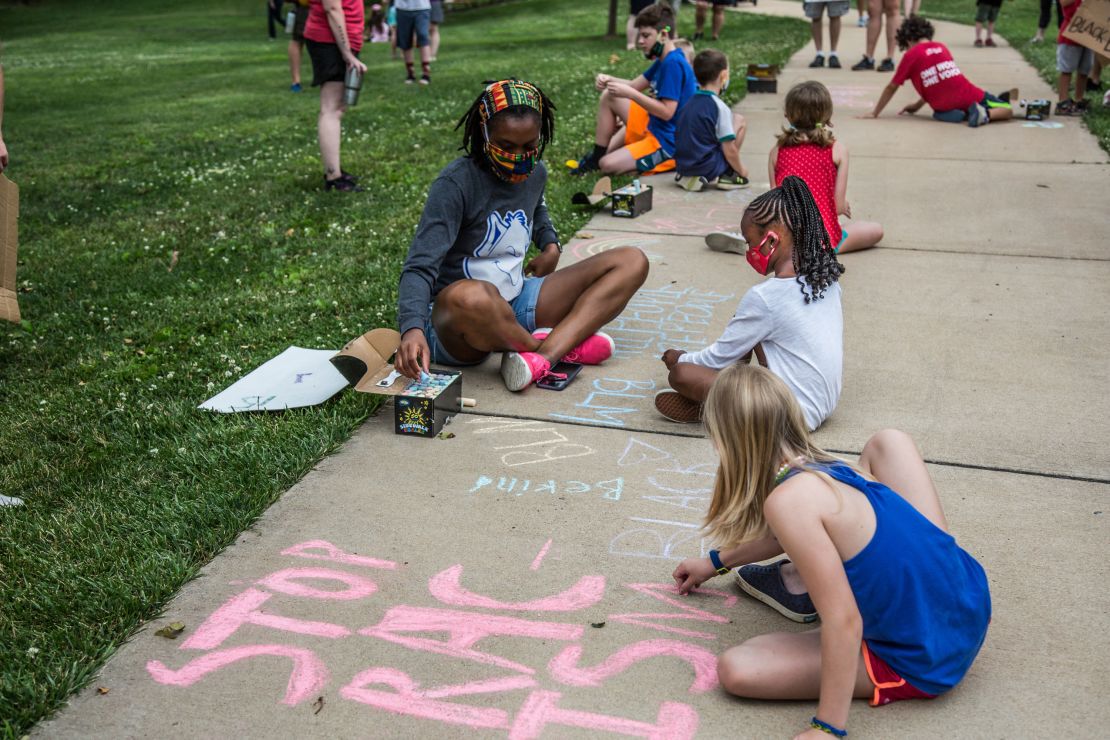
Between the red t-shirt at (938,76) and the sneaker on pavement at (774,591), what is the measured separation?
7.38 metres

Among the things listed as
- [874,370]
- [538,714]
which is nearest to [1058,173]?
[874,370]

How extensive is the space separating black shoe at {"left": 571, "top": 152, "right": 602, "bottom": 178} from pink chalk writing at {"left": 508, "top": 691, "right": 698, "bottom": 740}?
5839mm

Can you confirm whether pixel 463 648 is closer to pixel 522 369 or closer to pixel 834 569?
pixel 834 569

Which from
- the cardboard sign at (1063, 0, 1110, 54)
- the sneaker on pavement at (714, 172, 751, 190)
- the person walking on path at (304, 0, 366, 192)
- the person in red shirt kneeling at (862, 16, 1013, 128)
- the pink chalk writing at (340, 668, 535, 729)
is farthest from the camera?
the person in red shirt kneeling at (862, 16, 1013, 128)

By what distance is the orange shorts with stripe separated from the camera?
2.43 m

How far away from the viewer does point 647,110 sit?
7.62m

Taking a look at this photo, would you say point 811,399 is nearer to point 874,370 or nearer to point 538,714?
point 874,370

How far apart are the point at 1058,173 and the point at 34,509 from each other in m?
6.88

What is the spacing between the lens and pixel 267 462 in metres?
3.61

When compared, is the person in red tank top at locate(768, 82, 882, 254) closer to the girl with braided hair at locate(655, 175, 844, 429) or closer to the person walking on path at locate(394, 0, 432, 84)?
the girl with braided hair at locate(655, 175, 844, 429)

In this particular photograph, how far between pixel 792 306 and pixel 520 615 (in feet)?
4.95

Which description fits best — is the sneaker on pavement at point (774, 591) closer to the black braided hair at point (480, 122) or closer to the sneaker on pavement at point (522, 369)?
the sneaker on pavement at point (522, 369)

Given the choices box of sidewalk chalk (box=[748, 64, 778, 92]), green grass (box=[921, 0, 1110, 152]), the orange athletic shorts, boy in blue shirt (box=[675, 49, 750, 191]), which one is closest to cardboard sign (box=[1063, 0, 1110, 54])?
green grass (box=[921, 0, 1110, 152])

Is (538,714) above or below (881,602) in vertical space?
below
